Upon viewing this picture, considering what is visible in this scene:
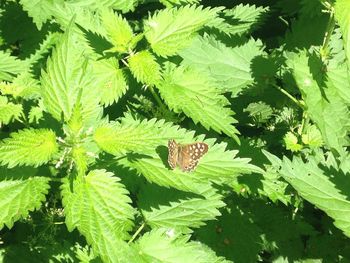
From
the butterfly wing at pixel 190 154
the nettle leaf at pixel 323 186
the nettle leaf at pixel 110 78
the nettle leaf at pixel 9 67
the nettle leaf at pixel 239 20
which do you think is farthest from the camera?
the nettle leaf at pixel 239 20

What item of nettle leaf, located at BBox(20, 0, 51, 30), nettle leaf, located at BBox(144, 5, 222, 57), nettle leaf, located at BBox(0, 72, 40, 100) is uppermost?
nettle leaf, located at BBox(20, 0, 51, 30)

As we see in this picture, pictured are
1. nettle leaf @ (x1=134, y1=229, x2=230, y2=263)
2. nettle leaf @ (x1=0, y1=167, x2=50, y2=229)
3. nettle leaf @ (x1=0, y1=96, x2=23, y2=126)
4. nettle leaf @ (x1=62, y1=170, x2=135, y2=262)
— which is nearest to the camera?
nettle leaf @ (x1=62, y1=170, x2=135, y2=262)

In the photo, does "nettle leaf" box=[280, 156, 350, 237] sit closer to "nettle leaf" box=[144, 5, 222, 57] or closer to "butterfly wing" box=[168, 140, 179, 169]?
"butterfly wing" box=[168, 140, 179, 169]

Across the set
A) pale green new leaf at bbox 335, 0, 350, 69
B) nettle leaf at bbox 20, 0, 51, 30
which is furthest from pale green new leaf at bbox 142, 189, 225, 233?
nettle leaf at bbox 20, 0, 51, 30

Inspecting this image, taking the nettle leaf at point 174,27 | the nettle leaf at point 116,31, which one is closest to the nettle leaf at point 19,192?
the nettle leaf at point 116,31

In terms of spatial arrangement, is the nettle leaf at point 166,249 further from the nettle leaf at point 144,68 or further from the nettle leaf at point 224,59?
the nettle leaf at point 224,59

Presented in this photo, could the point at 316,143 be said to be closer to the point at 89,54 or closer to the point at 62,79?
the point at 89,54

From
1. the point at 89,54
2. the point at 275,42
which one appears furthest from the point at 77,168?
the point at 275,42
